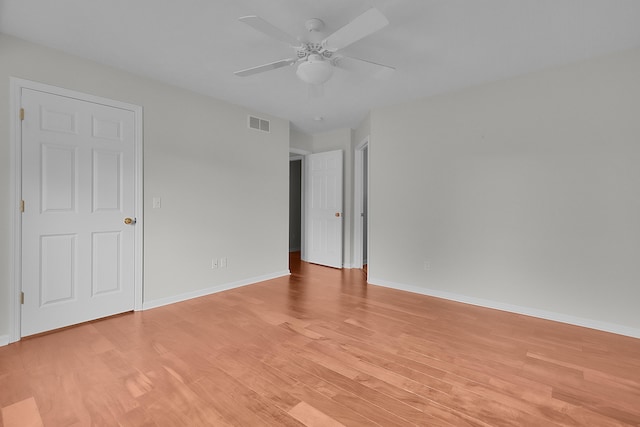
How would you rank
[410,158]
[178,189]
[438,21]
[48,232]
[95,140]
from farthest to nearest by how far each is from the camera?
[410,158]
[178,189]
[95,140]
[48,232]
[438,21]

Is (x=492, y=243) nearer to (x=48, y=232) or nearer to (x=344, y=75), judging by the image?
(x=344, y=75)

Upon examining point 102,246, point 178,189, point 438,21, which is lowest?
point 102,246

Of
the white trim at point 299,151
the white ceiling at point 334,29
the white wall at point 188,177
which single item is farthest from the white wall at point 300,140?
the white ceiling at point 334,29

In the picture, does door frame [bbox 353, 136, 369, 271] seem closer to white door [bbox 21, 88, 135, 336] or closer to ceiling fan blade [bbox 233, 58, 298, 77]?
ceiling fan blade [bbox 233, 58, 298, 77]

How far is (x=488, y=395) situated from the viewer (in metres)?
1.73

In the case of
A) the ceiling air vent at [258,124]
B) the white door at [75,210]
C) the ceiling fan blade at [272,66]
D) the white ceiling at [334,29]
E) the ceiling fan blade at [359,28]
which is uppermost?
the white ceiling at [334,29]

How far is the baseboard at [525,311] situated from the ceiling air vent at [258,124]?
9.07 feet

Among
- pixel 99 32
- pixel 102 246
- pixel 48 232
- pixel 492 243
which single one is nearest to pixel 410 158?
pixel 492 243

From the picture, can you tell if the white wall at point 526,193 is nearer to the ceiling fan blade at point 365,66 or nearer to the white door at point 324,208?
the white door at point 324,208

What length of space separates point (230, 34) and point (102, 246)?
230 centimetres

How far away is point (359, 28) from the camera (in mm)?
1741

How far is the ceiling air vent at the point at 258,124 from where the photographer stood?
411cm

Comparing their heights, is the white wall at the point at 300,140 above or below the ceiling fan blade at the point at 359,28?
above

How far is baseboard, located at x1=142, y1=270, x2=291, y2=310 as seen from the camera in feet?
10.4
